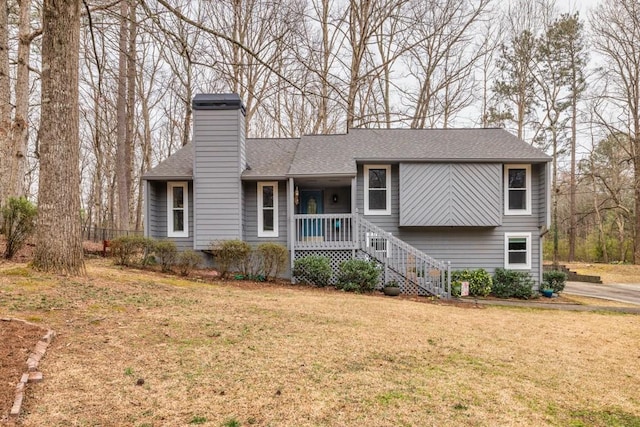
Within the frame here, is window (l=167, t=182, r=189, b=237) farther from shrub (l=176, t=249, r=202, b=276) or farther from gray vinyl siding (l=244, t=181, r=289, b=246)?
gray vinyl siding (l=244, t=181, r=289, b=246)

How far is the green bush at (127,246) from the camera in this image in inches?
440

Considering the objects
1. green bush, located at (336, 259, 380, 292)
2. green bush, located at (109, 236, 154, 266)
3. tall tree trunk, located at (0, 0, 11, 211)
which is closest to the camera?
tall tree trunk, located at (0, 0, 11, 211)

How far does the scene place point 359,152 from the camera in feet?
44.8

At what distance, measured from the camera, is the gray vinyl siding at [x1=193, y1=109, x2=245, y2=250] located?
1248 cm

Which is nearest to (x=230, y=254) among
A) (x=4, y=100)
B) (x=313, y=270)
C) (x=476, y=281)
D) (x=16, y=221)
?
(x=313, y=270)

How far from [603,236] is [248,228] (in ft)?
83.9

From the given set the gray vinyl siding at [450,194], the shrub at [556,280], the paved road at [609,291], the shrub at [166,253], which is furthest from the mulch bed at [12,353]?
the paved road at [609,291]

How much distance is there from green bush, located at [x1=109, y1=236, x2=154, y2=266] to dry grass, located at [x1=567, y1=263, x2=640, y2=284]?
20.4 meters

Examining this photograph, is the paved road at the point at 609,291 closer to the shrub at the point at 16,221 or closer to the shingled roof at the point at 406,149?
the shingled roof at the point at 406,149

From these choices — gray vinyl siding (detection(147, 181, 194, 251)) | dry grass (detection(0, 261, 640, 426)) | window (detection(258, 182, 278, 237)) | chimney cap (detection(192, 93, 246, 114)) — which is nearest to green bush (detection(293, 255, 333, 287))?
window (detection(258, 182, 278, 237))

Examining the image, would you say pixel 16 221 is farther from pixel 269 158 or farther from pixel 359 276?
pixel 359 276

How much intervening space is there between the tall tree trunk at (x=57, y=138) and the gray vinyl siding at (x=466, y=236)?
8559 millimetres

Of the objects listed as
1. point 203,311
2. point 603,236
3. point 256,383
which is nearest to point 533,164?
point 203,311

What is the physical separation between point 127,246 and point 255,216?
12.8 feet
